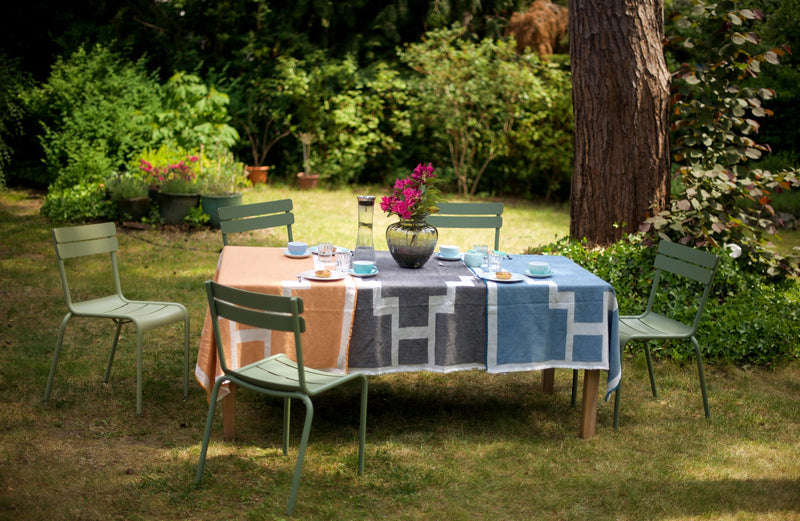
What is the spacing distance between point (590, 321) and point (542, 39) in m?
9.79

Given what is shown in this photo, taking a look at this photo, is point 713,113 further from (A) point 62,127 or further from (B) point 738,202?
(A) point 62,127

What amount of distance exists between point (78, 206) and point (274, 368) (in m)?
6.19

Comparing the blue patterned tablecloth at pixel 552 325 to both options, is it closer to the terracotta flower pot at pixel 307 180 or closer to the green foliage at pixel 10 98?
the green foliage at pixel 10 98

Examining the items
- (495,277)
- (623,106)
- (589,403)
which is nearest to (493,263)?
(495,277)

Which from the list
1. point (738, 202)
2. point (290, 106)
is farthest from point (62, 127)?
point (738, 202)

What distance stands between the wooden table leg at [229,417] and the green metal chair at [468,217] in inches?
73.7

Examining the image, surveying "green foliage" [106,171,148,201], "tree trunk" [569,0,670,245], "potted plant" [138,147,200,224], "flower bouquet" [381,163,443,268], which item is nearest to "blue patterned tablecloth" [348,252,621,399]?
"flower bouquet" [381,163,443,268]

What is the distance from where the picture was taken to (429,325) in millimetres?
3541

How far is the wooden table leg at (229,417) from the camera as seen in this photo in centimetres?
353

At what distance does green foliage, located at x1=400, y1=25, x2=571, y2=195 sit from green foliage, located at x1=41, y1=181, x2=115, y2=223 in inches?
193

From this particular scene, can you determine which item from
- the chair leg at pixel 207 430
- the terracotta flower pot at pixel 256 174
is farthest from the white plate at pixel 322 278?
the terracotta flower pot at pixel 256 174

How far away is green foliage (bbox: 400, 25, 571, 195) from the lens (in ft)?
35.1

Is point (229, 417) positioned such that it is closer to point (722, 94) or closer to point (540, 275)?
point (540, 275)

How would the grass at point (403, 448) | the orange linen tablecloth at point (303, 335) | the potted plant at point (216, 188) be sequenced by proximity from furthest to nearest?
1. the potted plant at point (216, 188)
2. the orange linen tablecloth at point (303, 335)
3. the grass at point (403, 448)
